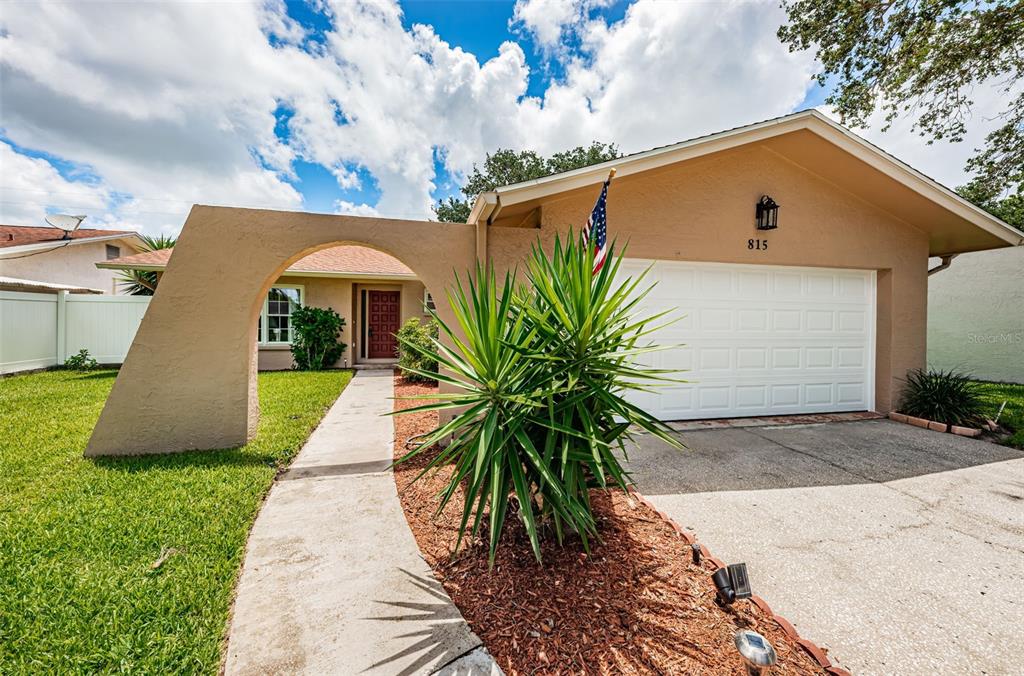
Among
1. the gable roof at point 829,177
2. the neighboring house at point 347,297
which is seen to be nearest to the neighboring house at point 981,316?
the gable roof at point 829,177

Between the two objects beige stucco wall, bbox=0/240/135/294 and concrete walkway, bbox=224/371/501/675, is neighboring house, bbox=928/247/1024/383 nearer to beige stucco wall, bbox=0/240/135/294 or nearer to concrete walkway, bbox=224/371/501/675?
concrete walkway, bbox=224/371/501/675

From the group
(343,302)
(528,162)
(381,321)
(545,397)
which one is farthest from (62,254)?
(528,162)

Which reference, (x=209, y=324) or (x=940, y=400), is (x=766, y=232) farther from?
(x=209, y=324)

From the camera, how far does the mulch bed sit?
1.93 m

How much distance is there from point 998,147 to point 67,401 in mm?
21452

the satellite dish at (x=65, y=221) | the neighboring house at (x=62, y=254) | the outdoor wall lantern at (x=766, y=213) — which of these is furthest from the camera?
the satellite dish at (x=65, y=221)

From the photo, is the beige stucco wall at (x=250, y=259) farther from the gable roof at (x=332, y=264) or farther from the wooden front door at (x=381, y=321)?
the wooden front door at (x=381, y=321)

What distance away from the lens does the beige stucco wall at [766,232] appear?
18.9 feet

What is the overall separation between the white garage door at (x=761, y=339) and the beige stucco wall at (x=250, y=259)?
69cm

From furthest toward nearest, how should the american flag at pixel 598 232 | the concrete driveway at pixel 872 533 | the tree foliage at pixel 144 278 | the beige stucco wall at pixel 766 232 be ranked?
the tree foliage at pixel 144 278
the beige stucco wall at pixel 766 232
the american flag at pixel 598 232
the concrete driveway at pixel 872 533

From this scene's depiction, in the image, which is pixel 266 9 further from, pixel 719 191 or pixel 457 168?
pixel 457 168

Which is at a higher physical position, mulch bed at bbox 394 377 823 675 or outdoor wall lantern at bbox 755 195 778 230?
outdoor wall lantern at bbox 755 195 778 230

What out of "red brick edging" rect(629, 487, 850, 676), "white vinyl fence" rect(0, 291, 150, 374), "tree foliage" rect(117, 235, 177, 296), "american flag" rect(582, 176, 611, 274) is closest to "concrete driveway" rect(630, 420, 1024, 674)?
"red brick edging" rect(629, 487, 850, 676)

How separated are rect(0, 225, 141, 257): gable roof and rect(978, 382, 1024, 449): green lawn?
23683 millimetres
